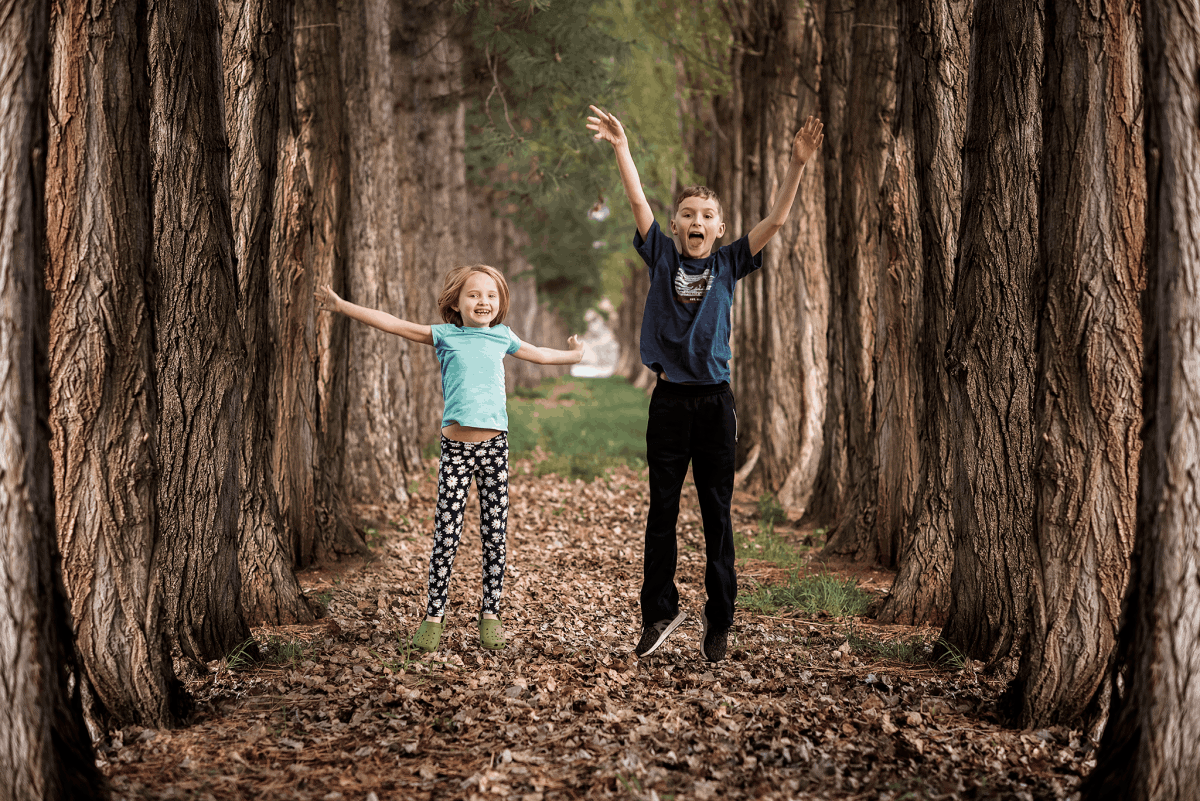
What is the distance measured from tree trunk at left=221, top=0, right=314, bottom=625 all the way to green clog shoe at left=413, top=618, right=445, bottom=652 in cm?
105

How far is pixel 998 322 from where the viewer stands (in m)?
4.59

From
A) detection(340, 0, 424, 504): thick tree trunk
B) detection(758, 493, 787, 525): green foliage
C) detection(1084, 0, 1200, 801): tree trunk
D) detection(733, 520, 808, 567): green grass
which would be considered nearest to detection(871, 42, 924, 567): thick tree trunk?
detection(733, 520, 808, 567): green grass

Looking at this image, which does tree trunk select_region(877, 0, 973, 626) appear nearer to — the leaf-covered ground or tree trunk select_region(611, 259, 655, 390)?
the leaf-covered ground

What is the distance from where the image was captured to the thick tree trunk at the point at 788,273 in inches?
423

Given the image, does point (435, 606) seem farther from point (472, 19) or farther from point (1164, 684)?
point (472, 19)

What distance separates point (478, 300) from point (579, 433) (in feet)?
35.5

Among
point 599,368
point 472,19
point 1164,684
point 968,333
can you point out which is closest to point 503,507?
point 968,333

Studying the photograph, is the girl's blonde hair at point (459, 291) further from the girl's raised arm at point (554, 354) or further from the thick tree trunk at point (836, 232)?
the thick tree trunk at point (836, 232)

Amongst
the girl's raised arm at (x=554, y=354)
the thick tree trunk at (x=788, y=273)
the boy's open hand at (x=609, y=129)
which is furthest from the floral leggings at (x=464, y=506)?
the thick tree trunk at (x=788, y=273)

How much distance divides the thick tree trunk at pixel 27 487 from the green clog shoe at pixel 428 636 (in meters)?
1.94

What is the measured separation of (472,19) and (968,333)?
391 inches

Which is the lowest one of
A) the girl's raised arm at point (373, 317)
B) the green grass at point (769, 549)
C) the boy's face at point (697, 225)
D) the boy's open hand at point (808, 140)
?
the green grass at point (769, 549)

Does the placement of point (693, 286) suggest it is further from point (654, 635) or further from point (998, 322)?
point (654, 635)

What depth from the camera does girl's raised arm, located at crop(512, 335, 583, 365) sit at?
512cm
